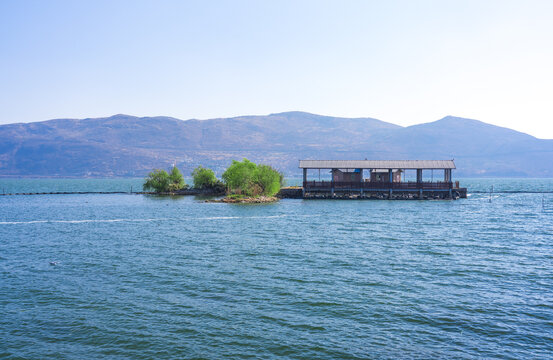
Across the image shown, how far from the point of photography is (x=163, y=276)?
84.0ft

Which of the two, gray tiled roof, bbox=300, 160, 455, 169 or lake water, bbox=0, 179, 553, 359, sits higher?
gray tiled roof, bbox=300, 160, 455, 169

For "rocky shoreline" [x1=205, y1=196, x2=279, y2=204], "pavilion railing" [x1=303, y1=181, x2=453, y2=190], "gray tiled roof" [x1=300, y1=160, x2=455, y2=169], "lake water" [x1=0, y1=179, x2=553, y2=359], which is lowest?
"lake water" [x1=0, y1=179, x2=553, y2=359]

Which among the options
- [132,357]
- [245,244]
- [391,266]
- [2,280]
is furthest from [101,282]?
[391,266]

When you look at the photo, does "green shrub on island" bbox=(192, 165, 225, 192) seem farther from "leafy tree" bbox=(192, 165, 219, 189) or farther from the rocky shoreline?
the rocky shoreline

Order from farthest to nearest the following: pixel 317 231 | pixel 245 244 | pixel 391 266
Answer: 1. pixel 317 231
2. pixel 245 244
3. pixel 391 266

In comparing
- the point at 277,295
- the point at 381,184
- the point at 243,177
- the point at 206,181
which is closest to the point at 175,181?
the point at 206,181

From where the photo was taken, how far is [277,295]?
21797 mm

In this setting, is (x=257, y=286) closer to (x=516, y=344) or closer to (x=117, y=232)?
(x=516, y=344)

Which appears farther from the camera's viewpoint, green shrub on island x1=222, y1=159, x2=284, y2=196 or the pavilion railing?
the pavilion railing

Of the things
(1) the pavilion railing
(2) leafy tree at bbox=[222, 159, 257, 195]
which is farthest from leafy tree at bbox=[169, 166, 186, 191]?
(1) the pavilion railing

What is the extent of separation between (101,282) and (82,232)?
77.0ft

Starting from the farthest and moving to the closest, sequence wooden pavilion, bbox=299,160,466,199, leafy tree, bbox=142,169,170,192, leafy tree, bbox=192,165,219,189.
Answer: leafy tree, bbox=142,169,170,192
leafy tree, bbox=192,165,219,189
wooden pavilion, bbox=299,160,466,199

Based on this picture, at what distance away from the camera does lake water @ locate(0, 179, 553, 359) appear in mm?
16141

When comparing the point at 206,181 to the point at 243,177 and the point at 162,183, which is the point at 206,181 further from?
the point at 243,177
